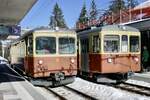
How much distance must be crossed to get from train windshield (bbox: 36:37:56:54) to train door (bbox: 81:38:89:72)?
234 centimetres

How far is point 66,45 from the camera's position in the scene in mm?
20359

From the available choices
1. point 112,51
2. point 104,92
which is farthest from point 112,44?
point 104,92

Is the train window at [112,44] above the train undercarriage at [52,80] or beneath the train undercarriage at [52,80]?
above

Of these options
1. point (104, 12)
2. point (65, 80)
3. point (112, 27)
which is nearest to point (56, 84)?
point (65, 80)

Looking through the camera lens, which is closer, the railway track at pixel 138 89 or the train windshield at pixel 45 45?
the railway track at pixel 138 89

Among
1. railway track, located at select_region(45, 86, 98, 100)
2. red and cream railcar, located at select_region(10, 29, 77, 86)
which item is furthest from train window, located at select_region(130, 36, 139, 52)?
railway track, located at select_region(45, 86, 98, 100)

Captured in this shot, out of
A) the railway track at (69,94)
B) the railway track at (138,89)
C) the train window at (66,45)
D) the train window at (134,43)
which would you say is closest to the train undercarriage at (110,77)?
the railway track at (138,89)

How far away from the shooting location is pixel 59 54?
20109 mm

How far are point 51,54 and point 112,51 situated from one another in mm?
2830

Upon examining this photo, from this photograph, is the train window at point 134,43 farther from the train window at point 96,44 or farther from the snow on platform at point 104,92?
the snow on platform at point 104,92

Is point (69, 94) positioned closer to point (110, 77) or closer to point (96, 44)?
point (96, 44)

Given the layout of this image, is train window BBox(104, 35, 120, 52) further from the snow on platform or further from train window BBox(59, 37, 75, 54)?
the snow on platform

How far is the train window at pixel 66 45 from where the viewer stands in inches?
795

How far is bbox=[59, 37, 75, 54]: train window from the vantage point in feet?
66.2
